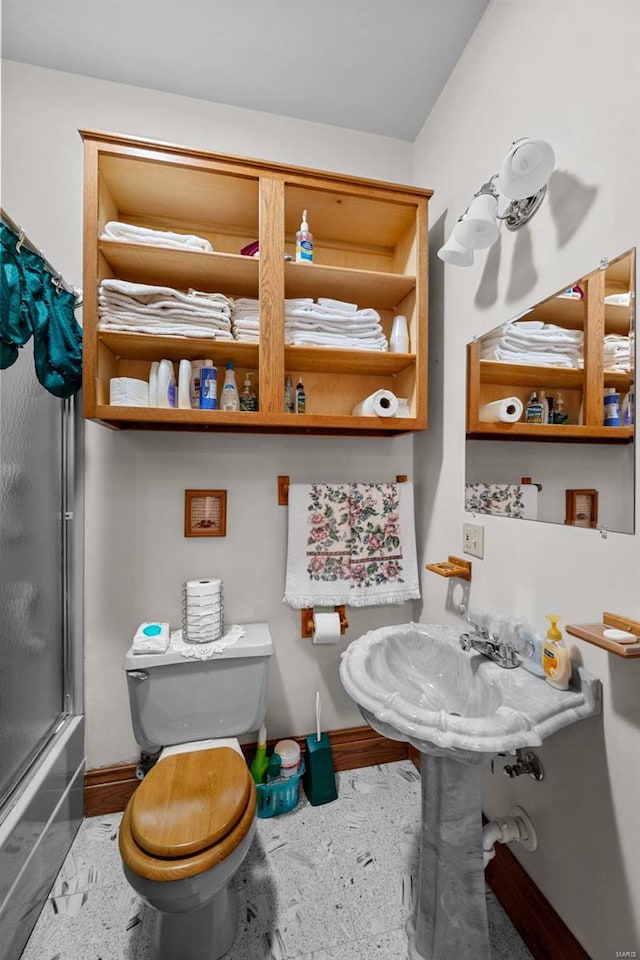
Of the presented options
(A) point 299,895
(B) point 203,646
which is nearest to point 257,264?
(B) point 203,646

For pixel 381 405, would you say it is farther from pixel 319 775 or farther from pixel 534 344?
pixel 319 775

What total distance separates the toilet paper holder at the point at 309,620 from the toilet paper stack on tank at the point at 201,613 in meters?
0.38

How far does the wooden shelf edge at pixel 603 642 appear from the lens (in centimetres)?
77

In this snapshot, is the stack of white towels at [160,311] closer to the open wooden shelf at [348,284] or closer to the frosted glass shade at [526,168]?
the open wooden shelf at [348,284]

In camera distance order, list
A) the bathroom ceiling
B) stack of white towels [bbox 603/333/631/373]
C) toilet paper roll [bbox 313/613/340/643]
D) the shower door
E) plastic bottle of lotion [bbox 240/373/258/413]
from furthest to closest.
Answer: toilet paper roll [bbox 313/613/340/643]
plastic bottle of lotion [bbox 240/373/258/413]
the bathroom ceiling
the shower door
stack of white towels [bbox 603/333/631/373]

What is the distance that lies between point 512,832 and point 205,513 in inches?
55.4

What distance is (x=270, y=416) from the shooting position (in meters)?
1.40

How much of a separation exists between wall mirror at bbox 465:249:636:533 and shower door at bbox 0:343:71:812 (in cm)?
149

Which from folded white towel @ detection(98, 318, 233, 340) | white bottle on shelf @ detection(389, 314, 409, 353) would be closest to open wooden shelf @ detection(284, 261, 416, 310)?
white bottle on shelf @ detection(389, 314, 409, 353)

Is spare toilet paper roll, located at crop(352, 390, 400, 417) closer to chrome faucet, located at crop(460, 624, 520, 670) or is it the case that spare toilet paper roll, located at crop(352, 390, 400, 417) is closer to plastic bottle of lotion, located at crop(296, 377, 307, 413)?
plastic bottle of lotion, located at crop(296, 377, 307, 413)

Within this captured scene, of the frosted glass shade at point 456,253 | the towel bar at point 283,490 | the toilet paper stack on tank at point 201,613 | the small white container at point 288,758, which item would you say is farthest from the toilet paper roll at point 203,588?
the frosted glass shade at point 456,253

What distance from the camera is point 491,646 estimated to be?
3.84 ft

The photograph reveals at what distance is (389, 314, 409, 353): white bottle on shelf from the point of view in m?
1.58

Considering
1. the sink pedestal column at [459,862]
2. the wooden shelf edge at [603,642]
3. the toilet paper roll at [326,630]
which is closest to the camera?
the wooden shelf edge at [603,642]
